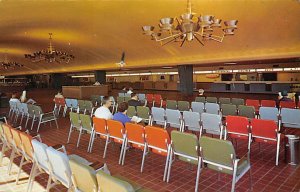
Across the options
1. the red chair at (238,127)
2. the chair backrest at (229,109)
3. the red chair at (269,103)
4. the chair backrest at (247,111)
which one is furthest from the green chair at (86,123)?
the red chair at (269,103)

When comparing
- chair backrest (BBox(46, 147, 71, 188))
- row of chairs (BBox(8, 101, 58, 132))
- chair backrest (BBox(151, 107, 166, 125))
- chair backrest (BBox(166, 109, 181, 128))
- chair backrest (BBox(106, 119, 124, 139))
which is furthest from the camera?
row of chairs (BBox(8, 101, 58, 132))

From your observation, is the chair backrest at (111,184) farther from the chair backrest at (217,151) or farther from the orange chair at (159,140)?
the orange chair at (159,140)

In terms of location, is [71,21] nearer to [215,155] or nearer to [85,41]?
[85,41]

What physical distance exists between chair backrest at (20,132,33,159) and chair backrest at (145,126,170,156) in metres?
1.82

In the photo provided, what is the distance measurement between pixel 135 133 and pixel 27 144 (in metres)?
1.77

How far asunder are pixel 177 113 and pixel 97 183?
3.91m

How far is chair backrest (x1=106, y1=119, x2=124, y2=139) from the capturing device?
15.3 feet

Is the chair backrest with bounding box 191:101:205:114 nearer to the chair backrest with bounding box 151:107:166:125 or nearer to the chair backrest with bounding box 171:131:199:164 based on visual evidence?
the chair backrest with bounding box 151:107:166:125

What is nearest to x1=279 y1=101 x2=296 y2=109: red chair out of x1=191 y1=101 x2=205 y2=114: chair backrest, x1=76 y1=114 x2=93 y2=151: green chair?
x1=191 y1=101 x2=205 y2=114: chair backrest

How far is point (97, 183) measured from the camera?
2.27 meters

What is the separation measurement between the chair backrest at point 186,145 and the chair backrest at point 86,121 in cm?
239

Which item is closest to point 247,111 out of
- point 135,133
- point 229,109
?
point 229,109

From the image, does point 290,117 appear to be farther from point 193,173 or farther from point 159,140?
point 159,140

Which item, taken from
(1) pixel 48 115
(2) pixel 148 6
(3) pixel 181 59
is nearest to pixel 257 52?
(3) pixel 181 59
